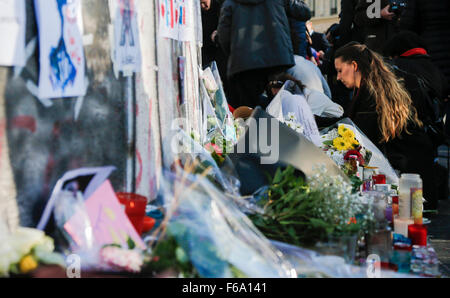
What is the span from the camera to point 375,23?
22.0 ft

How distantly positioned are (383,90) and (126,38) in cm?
288

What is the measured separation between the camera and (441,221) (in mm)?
5512

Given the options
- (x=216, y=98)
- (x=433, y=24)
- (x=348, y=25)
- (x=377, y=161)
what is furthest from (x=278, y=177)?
(x=348, y=25)

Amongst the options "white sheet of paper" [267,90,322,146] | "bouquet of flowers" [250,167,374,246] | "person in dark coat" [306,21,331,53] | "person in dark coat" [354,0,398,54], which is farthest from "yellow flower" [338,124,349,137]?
"person in dark coat" [306,21,331,53]

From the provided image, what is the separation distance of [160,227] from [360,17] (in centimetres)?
537

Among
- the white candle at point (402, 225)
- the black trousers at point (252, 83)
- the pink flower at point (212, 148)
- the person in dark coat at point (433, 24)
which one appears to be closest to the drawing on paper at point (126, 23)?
the pink flower at point (212, 148)

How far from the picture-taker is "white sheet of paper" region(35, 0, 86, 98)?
76.7 inches

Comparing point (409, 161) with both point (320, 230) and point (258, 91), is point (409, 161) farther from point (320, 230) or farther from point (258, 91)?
point (320, 230)

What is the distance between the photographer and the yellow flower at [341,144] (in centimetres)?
380

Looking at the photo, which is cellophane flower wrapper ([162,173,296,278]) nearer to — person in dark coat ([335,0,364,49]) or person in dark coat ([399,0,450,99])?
person in dark coat ([399,0,450,99])

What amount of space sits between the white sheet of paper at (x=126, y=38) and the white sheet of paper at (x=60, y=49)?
24 centimetres

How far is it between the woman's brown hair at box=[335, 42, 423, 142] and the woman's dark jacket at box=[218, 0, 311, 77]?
567mm

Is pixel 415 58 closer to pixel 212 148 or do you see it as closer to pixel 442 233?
pixel 442 233
